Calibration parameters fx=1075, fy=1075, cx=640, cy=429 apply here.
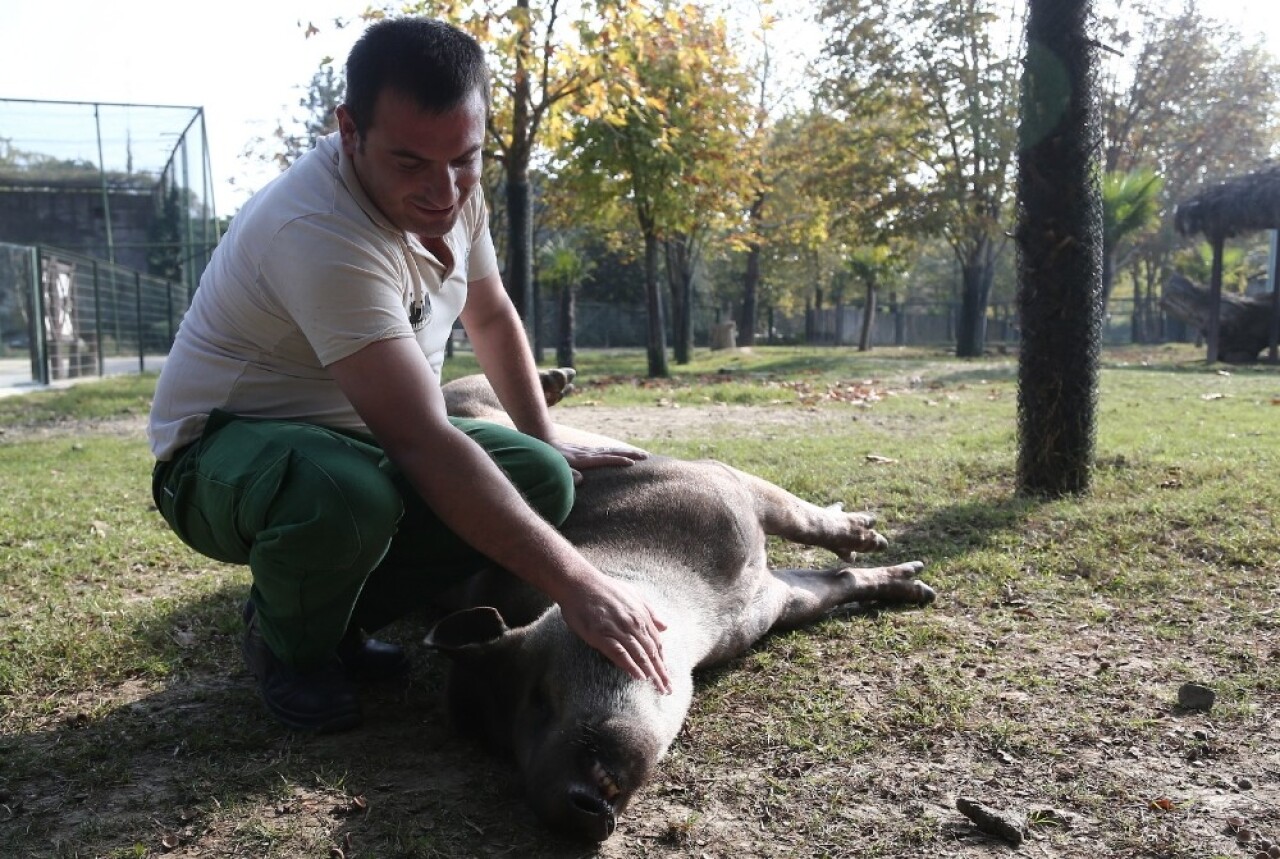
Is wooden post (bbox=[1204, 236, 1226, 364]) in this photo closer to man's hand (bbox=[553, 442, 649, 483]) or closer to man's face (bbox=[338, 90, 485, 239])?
man's hand (bbox=[553, 442, 649, 483])

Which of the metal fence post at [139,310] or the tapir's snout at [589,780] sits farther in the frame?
the metal fence post at [139,310]

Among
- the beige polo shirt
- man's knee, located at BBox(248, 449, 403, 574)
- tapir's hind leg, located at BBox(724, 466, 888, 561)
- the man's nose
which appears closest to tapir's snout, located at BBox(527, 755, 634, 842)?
man's knee, located at BBox(248, 449, 403, 574)

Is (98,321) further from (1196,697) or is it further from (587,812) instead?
(1196,697)

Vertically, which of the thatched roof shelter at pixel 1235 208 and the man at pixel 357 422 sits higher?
the thatched roof shelter at pixel 1235 208

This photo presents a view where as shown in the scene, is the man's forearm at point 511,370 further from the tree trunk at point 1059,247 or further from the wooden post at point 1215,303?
the wooden post at point 1215,303

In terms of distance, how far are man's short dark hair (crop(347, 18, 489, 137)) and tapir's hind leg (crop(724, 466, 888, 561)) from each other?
1931 millimetres

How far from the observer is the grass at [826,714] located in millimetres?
2359

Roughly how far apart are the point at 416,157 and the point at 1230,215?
1983 centimetres

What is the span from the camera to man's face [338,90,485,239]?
8.34 ft

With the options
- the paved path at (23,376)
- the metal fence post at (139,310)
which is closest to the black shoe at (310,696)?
the paved path at (23,376)

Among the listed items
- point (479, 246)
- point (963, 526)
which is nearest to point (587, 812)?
point (479, 246)

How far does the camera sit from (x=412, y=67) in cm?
249

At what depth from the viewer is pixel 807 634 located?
3680 millimetres

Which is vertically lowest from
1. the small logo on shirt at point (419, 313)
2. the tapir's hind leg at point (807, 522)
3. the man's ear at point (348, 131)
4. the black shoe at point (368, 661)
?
the black shoe at point (368, 661)
